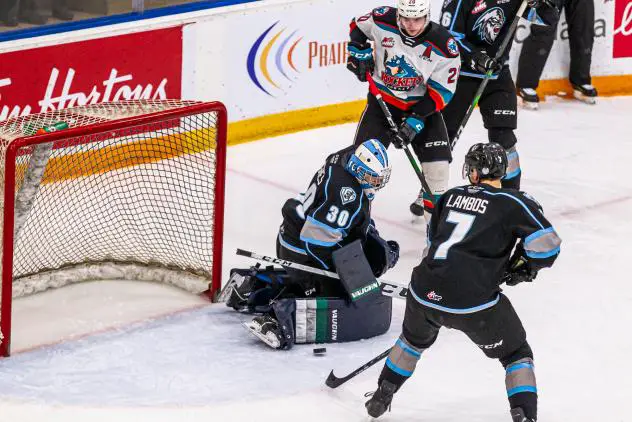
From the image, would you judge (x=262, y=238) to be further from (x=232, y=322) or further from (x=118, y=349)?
(x=118, y=349)

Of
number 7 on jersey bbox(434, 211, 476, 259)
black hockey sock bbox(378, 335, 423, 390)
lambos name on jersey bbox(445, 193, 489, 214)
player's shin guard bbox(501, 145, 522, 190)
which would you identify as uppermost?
lambos name on jersey bbox(445, 193, 489, 214)

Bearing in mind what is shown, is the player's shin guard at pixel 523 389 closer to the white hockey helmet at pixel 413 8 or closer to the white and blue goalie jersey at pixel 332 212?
the white and blue goalie jersey at pixel 332 212

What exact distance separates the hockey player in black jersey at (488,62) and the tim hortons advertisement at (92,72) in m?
1.59

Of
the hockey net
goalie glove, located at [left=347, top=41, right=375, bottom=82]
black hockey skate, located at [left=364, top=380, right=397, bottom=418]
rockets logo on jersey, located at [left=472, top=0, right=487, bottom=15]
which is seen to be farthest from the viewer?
rockets logo on jersey, located at [left=472, top=0, right=487, bottom=15]

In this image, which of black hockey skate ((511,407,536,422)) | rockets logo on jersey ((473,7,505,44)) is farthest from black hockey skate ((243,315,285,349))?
rockets logo on jersey ((473,7,505,44))

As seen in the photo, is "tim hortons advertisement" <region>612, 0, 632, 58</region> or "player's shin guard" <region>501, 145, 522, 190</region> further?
"tim hortons advertisement" <region>612, 0, 632, 58</region>

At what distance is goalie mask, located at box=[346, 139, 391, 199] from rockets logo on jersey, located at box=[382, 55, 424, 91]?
88 cm

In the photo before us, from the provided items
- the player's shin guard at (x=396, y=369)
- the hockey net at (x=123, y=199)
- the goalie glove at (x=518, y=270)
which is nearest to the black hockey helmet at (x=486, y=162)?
the goalie glove at (x=518, y=270)

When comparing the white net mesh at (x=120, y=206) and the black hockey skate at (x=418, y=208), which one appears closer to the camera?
the white net mesh at (x=120, y=206)

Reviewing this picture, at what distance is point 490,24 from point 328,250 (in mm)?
1750

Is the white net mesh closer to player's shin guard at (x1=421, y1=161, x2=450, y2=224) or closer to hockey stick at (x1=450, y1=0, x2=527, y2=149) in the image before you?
player's shin guard at (x1=421, y1=161, x2=450, y2=224)

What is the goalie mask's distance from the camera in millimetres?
4711

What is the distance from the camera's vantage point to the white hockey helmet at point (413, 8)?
5.38 meters

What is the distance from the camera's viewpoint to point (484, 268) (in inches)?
154
